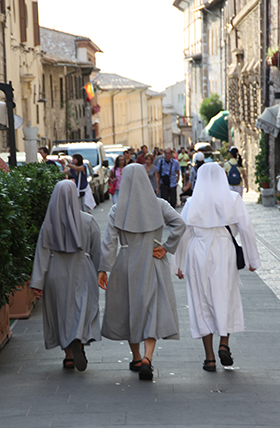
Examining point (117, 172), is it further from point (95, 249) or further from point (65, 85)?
point (65, 85)

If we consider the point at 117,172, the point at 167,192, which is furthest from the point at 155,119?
the point at 117,172

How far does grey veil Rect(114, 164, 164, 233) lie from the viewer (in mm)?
5555

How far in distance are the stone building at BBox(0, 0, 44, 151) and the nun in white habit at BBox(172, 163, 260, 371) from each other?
72.7 ft

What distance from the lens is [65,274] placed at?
5.77 m

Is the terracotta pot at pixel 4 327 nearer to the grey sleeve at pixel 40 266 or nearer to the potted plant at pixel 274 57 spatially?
the grey sleeve at pixel 40 266

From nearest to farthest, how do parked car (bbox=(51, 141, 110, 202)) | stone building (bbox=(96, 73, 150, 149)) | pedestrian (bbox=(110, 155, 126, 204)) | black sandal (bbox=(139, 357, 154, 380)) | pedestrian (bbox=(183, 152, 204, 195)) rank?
black sandal (bbox=(139, 357, 154, 380)) → pedestrian (bbox=(183, 152, 204, 195)) → pedestrian (bbox=(110, 155, 126, 204)) → parked car (bbox=(51, 141, 110, 202)) → stone building (bbox=(96, 73, 150, 149))

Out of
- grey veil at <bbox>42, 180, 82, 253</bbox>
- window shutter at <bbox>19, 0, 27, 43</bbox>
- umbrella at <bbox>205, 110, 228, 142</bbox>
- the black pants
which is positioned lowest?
the black pants

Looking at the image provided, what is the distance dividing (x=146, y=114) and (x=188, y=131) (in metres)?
24.8

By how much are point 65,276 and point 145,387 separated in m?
1.08

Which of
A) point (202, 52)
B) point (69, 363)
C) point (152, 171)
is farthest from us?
point (202, 52)

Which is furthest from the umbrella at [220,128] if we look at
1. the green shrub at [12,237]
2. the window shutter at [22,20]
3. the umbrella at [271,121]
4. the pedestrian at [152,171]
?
the green shrub at [12,237]

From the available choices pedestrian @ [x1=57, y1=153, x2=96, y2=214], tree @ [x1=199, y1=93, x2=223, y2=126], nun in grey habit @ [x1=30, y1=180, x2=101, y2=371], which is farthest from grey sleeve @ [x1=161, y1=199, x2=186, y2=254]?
tree @ [x1=199, y1=93, x2=223, y2=126]

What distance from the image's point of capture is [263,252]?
39.9ft

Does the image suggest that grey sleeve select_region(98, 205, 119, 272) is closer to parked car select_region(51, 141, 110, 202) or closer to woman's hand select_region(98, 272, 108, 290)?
woman's hand select_region(98, 272, 108, 290)
